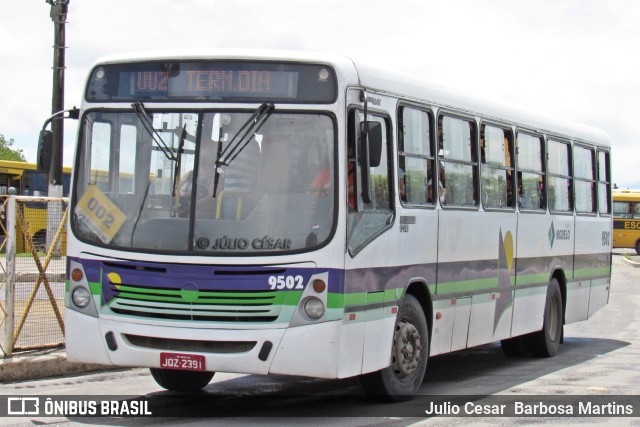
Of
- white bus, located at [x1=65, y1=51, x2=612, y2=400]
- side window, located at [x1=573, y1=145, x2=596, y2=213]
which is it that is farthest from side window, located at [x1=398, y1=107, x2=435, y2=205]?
side window, located at [x1=573, y1=145, x2=596, y2=213]

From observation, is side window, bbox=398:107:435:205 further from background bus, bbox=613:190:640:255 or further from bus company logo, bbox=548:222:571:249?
background bus, bbox=613:190:640:255

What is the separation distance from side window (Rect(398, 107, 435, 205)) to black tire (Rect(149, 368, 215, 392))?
8.80 feet

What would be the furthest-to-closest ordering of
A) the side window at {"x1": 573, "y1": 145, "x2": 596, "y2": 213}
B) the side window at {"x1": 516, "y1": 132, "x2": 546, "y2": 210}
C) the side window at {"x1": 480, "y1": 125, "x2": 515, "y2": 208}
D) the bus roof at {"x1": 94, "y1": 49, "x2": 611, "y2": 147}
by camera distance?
the side window at {"x1": 573, "y1": 145, "x2": 596, "y2": 213} < the side window at {"x1": 516, "y1": 132, "x2": 546, "y2": 210} < the side window at {"x1": 480, "y1": 125, "x2": 515, "y2": 208} < the bus roof at {"x1": 94, "y1": 49, "x2": 611, "y2": 147}

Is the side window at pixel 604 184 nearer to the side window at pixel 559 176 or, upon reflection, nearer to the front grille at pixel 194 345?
the side window at pixel 559 176

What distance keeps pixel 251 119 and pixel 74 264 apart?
6.59 feet

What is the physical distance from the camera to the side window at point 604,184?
1812 centimetres

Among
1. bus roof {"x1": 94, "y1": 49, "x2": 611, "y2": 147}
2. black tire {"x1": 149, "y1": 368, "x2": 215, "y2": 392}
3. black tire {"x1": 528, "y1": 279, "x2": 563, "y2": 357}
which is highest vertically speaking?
bus roof {"x1": 94, "y1": 49, "x2": 611, "y2": 147}

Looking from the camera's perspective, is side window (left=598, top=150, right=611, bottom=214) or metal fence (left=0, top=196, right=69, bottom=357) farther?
side window (left=598, top=150, right=611, bottom=214)

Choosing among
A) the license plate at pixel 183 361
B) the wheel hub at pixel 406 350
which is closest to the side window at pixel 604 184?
the wheel hub at pixel 406 350

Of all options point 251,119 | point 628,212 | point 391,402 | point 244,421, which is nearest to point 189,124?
point 251,119

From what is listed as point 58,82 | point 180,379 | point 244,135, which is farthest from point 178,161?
point 58,82

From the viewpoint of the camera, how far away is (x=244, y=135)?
381 inches

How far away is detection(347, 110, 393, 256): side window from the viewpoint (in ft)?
32.1

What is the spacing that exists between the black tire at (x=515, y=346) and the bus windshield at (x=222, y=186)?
666 cm
